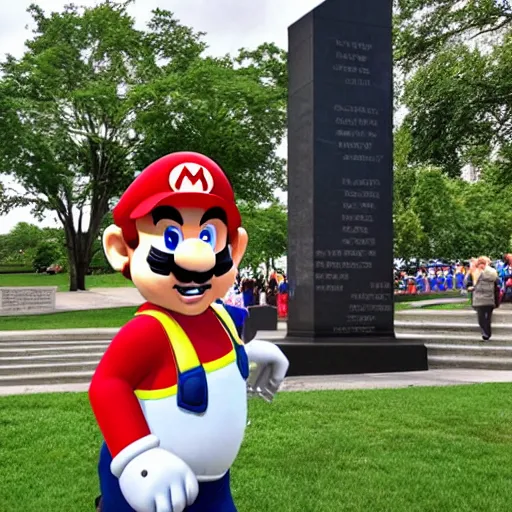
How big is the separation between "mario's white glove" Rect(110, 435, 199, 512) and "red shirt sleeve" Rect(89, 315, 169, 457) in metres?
0.06

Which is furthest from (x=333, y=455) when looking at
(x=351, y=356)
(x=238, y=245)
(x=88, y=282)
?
(x=88, y=282)

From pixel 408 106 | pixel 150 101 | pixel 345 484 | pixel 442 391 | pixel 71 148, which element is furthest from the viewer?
pixel 71 148

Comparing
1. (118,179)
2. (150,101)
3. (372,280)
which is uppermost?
(150,101)

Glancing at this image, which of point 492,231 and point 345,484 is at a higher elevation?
point 492,231

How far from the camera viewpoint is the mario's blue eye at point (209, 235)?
263 cm

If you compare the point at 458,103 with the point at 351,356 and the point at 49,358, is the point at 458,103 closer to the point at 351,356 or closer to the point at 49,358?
the point at 351,356

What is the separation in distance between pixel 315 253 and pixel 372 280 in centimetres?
106

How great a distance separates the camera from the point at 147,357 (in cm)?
248

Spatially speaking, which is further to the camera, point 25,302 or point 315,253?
point 25,302

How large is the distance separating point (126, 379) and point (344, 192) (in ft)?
29.3

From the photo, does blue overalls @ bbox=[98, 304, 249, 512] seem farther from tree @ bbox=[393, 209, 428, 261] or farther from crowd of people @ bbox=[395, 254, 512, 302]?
tree @ bbox=[393, 209, 428, 261]

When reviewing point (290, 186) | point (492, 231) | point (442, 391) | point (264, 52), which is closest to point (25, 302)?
point (264, 52)

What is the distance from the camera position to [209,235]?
2648mm

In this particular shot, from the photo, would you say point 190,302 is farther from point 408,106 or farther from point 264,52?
point 264,52
